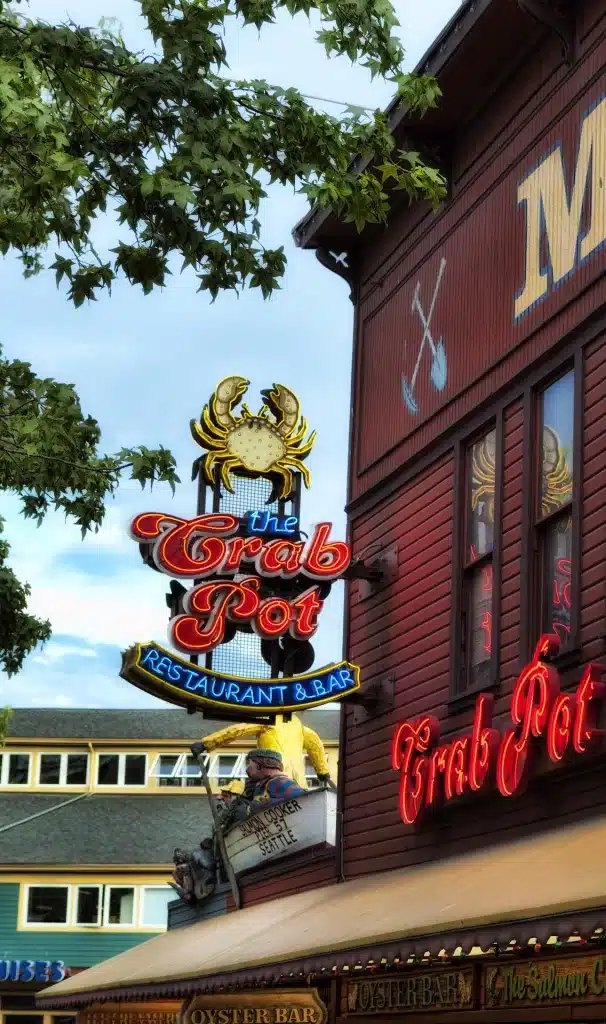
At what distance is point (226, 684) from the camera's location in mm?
17734

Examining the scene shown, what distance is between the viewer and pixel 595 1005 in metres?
11.4

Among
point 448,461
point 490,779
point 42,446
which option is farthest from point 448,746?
point 42,446

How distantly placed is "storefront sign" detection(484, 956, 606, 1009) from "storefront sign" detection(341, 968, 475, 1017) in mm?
390

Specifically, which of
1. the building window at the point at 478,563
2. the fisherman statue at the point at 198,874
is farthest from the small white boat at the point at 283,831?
the building window at the point at 478,563

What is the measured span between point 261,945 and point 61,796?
114 ft

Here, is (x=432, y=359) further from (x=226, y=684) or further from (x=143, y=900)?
(x=143, y=900)

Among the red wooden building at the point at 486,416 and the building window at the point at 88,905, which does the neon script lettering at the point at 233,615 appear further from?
the building window at the point at 88,905

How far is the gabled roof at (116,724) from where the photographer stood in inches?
1950

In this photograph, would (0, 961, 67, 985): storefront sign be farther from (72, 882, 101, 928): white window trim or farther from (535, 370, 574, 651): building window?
(535, 370, 574, 651): building window

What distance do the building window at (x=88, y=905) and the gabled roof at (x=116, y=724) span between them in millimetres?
5063

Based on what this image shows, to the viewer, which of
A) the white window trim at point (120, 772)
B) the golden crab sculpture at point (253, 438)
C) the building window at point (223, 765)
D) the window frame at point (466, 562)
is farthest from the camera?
the white window trim at point (120, 772)

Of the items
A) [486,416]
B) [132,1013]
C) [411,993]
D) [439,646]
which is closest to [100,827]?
[132,1013]

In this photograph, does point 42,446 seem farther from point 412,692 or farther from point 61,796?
point 61,796

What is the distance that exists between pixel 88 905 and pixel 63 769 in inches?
203
